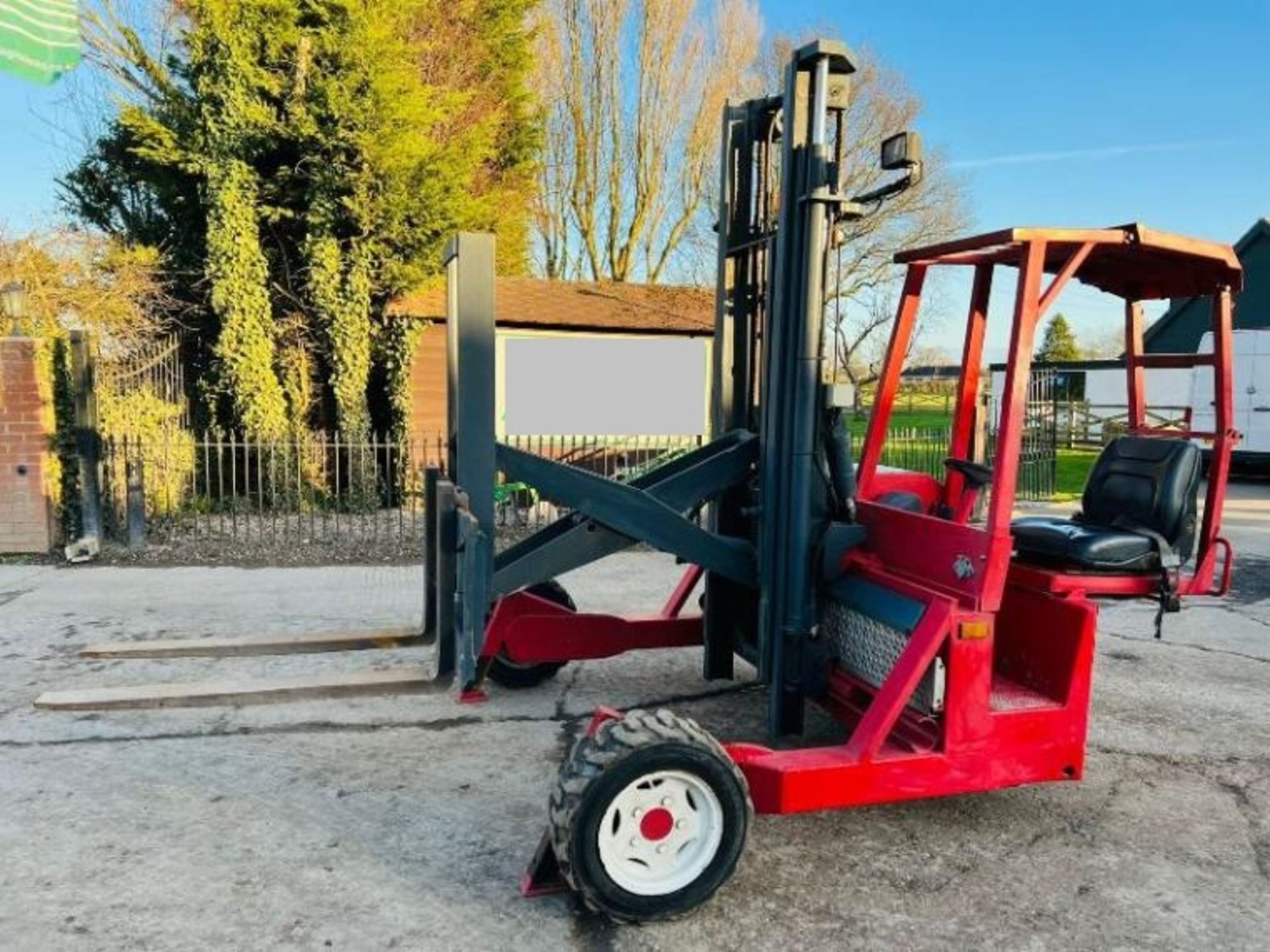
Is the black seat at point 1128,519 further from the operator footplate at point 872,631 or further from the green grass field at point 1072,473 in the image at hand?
the green grass field at point 1072,473

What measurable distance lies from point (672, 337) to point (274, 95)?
26.0ft

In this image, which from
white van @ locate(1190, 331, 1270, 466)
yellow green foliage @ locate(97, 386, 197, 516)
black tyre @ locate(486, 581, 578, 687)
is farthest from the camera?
white van @ locate(1190, 331, 1270, 466)

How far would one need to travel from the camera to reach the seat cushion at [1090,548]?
4.02 metres

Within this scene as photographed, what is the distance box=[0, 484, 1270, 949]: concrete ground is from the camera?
3.16 m

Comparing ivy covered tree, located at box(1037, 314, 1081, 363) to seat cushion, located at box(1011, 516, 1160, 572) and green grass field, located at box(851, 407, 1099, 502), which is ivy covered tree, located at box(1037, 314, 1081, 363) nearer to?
green grass field, located at box(851, 407, 1099, 502)

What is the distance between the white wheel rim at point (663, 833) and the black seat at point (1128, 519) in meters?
2.02

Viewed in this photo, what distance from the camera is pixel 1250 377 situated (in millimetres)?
18859

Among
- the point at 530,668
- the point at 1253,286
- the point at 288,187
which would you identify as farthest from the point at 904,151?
the point at 1253,286

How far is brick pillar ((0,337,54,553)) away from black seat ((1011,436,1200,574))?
9013 mm

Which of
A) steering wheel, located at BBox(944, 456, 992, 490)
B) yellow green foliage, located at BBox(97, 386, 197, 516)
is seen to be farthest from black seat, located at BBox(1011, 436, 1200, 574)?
yellow green foliage, located at BBox(97, 386, 197, 516)

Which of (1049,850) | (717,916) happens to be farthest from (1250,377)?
(717,916)

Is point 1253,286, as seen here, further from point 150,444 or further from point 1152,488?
point 150,444

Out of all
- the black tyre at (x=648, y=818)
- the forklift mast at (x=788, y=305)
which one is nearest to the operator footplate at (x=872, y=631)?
the forklift mast at (x=788, y=305)

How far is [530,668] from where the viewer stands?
557 centimetres
